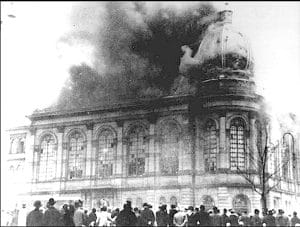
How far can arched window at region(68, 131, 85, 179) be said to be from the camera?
1756 inches

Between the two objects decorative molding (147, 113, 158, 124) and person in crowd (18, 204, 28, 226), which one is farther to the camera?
decorative molding (147, 113, 158, 124)

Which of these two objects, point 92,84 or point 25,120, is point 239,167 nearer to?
point 92,84

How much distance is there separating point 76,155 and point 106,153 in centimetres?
277

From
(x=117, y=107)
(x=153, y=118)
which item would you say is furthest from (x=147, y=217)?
(x=117, y=107)

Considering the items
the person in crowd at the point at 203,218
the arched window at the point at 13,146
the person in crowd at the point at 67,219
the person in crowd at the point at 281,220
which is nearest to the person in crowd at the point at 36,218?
the person in crowd at the point at 67,219

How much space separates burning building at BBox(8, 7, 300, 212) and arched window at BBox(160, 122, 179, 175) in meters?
0.08

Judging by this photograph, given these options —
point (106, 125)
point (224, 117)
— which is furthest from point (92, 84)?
point (224, 117)

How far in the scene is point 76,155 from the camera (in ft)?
147

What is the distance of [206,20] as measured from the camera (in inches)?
1686

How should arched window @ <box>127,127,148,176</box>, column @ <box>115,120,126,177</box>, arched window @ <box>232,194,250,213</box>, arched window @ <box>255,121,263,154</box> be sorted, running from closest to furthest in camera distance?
arched window @ <box>232,194,250,213</box> → arched window @ <box>255,121,263,154</box> → arched window @ <box>127,127,148,176</box> → column @ <box>115,120,126,177</box>

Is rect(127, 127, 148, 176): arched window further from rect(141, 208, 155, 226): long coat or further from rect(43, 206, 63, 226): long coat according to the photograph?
rect(43, 206, 63, 226): long coat

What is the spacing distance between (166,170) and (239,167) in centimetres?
556

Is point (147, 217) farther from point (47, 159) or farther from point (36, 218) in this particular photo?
point (47, 159)

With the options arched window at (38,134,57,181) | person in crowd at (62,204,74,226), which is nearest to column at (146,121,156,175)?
arched window at (38,134,57,181)
